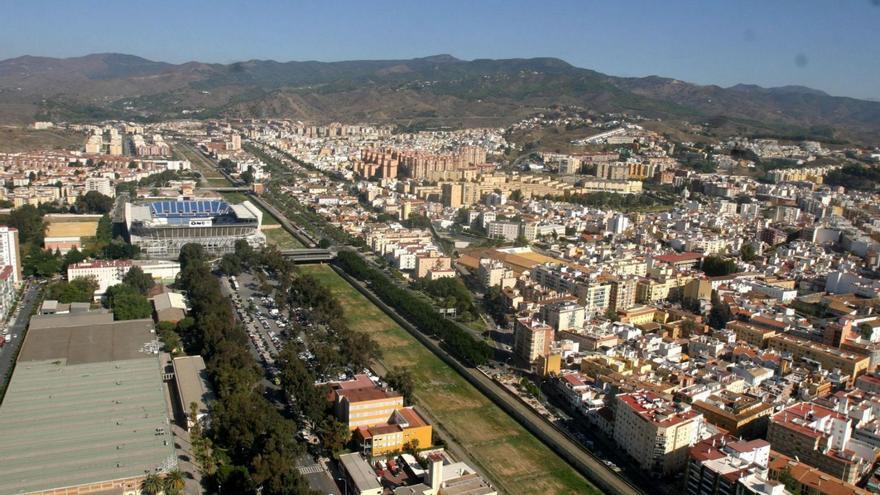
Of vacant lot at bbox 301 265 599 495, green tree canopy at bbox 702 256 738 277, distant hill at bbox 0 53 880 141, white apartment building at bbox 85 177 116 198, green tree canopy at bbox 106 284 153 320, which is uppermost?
distant hill at bbox 0 53 880 141

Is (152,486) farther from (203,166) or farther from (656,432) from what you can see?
(203,166)

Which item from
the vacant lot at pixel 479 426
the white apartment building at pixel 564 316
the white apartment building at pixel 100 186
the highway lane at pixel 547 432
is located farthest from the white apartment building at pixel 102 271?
the white apartment building at pixel 100 186

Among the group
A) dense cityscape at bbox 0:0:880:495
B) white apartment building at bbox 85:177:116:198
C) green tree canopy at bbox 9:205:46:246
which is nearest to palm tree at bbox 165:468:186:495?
dense cityscape at bbox 0:0:880:495

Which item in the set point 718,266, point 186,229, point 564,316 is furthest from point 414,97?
point 564,316

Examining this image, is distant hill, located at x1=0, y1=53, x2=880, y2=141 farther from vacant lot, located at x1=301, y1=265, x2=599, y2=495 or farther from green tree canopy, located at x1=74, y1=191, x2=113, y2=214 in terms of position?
vacant lot, located at x1=301, y1=265, x2=599, y2=495

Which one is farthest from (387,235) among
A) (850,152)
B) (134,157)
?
(850,152)

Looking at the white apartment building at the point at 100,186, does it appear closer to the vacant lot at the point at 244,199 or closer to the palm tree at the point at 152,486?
the vacant lot at the point at 244,199
